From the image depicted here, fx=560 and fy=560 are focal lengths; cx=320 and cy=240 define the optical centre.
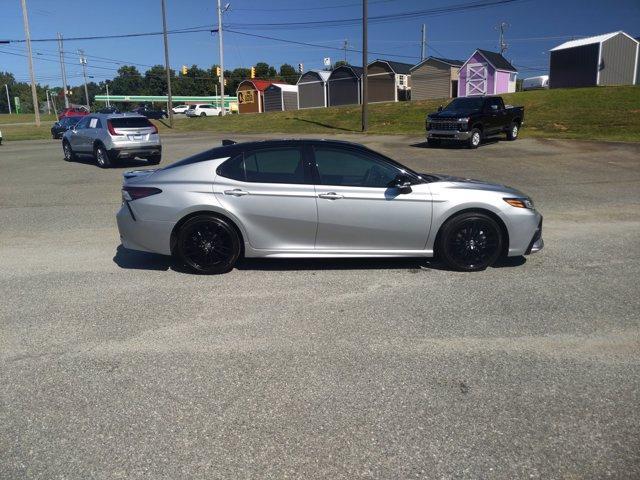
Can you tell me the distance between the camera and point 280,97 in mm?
61500

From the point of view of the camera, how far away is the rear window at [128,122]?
18016 millimetres

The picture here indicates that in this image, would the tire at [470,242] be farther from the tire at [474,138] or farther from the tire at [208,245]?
the tire at [474,138]

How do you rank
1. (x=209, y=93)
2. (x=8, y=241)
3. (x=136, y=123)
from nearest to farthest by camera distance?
(x=8, y=241) < (x=136, y=123) < (x=209, y=93)

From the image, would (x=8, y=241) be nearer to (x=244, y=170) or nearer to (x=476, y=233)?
(x=244, y=170)

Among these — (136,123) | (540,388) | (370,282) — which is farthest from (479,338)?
(136,123)

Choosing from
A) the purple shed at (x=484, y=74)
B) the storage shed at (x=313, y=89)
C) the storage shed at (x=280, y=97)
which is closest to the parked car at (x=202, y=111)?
the storage shed at (x=280, y=97)

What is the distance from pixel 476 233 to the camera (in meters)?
6.31

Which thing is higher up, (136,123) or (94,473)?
(136,123)

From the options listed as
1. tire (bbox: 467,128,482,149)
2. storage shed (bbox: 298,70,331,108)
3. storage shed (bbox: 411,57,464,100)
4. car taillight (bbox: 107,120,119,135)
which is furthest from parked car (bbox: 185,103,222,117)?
car taillight (bbox: 107,120,119,135)

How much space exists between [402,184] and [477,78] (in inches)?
1648

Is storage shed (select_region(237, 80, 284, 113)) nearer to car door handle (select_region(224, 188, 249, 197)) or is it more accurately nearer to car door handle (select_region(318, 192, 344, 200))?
car door handle (select_region(224, 188, 249, 197))

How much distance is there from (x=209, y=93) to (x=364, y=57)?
408ft

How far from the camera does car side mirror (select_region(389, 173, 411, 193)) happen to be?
610 centimetres

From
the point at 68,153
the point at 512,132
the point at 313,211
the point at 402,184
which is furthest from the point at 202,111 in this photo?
the point at 402,184
